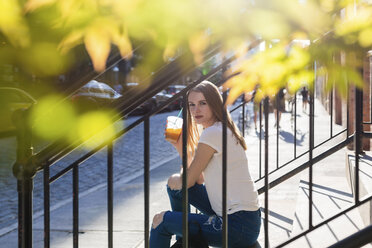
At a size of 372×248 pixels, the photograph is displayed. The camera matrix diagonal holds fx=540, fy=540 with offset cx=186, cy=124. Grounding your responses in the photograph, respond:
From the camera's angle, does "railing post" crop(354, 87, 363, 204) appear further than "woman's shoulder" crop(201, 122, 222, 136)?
No

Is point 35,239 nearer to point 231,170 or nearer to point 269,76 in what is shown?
point 231,170

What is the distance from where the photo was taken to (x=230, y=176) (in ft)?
10.9

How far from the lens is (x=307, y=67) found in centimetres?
178

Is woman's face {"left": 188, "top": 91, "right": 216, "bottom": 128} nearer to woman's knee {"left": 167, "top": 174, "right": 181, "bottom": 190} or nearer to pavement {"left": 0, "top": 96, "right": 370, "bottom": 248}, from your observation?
woman's knee {"left": 167, "top": 174, "right": 181, "bottom": 190}

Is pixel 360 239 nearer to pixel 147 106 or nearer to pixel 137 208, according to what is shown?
pixel 137 208

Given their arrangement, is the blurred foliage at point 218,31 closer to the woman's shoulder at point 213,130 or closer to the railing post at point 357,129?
the railing post at point 357,129

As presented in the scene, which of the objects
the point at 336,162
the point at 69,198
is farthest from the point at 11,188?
the point at 336,162

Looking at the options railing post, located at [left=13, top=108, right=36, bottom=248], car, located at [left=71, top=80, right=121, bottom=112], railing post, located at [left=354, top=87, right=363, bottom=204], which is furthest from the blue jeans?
railing post, located at [left=13, top=108, right=36, bottom=248]

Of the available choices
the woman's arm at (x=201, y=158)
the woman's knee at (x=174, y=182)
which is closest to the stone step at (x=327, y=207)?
the woman's arm at (x=201, y=158)

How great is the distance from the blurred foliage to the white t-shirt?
1348 mm

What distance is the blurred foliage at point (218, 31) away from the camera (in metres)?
1.54

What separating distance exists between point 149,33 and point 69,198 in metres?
5.74

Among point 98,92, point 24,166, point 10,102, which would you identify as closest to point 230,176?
point 98,92

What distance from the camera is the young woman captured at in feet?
10.4
